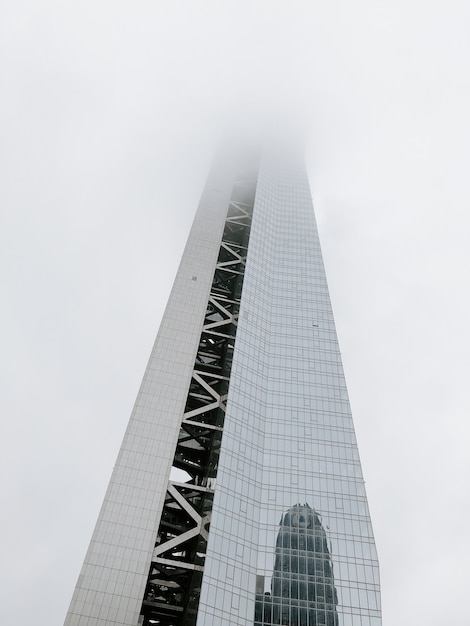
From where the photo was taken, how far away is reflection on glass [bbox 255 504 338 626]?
5256 centimetres

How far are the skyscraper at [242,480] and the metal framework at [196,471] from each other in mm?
244

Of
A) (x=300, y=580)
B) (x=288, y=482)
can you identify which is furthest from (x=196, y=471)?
(x=300, y=580)

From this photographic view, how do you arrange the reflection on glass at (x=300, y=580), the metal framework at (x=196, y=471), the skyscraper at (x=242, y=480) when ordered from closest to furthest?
the reflection on glass at (x=300, y=580), the skyscraper at (x=242, y=480), the metal framework at (x=196, y=471)

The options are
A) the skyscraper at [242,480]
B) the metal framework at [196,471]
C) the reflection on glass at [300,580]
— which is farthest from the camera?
the metal framework at [196,471]

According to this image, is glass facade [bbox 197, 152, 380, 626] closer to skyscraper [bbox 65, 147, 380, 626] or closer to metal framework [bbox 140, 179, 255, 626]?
skyscraper [bbox 65, 147, 380, 626]

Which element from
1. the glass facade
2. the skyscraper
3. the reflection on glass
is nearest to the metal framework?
the skyscraper

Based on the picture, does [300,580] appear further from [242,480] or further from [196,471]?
[196,471]

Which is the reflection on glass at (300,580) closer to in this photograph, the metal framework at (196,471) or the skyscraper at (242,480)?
the skyscraper at (242,480)

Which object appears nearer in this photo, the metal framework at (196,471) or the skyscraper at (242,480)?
the skyscraper at (242,480)

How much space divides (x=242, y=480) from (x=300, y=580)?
458 inches

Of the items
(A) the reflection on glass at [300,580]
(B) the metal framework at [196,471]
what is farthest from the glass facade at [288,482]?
(B) the metal framework at [196,471]

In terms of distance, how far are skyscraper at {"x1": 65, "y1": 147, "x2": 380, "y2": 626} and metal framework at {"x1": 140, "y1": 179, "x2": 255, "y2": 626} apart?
24 cm

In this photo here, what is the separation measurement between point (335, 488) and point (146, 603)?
22.5m

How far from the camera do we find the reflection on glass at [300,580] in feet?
172
